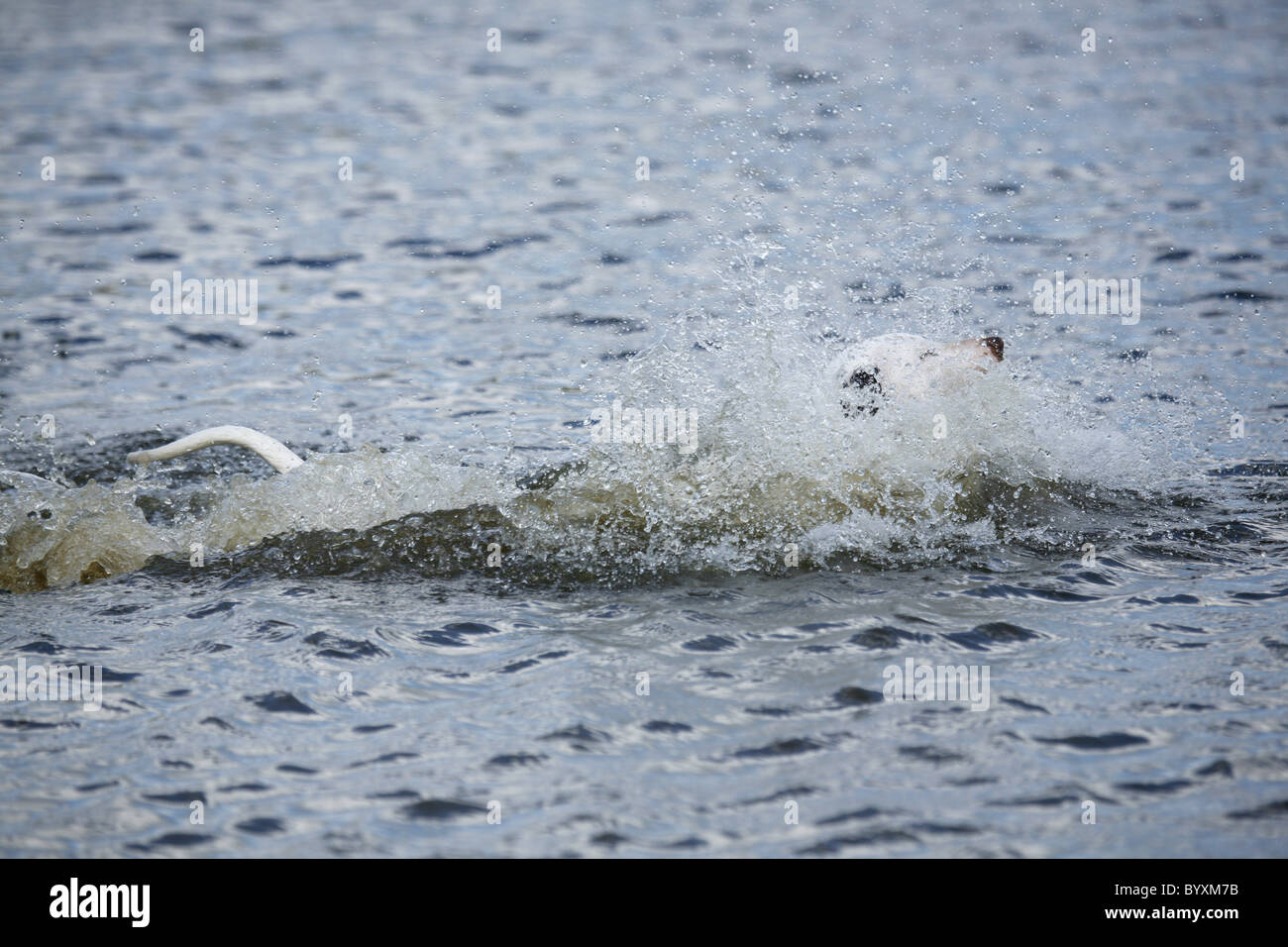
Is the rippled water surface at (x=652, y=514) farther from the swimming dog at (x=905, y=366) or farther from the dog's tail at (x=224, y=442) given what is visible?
the dog's tail at (x=224, y=442)

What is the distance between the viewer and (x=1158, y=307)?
1259 cm

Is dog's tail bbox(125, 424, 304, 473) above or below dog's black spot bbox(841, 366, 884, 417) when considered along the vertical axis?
below

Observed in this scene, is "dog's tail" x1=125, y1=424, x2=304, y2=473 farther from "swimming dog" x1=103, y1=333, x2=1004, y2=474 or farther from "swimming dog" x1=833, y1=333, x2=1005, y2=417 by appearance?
"swimming dog" x1=833, y1=333, x2=1005, y2=417

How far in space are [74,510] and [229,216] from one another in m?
9.45

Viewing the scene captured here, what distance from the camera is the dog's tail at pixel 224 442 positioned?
7668mm

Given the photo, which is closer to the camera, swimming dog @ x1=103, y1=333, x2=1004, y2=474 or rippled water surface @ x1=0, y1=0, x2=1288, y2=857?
rippled water surface @ x1=0, y1=0, x2=1288, y2=857

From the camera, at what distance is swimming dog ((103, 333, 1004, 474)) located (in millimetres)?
7641

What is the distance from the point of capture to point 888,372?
7.64 metres

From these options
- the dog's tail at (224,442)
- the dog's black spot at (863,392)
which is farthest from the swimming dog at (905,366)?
the dog's tail at (224,442)

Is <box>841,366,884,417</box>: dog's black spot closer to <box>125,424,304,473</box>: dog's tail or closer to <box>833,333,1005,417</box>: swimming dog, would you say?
<box>833,333,1005,417</box>: swimming dog

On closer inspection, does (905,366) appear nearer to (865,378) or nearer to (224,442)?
(865,378)

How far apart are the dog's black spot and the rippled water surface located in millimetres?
131

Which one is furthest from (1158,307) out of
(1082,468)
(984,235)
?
(1082,468)

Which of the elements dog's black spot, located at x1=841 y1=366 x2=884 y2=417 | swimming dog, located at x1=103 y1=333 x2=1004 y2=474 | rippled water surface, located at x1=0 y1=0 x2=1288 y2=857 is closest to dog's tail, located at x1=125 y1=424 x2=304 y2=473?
swimming dog, located at x1=103 y1=333 x2=1004 y2=474
